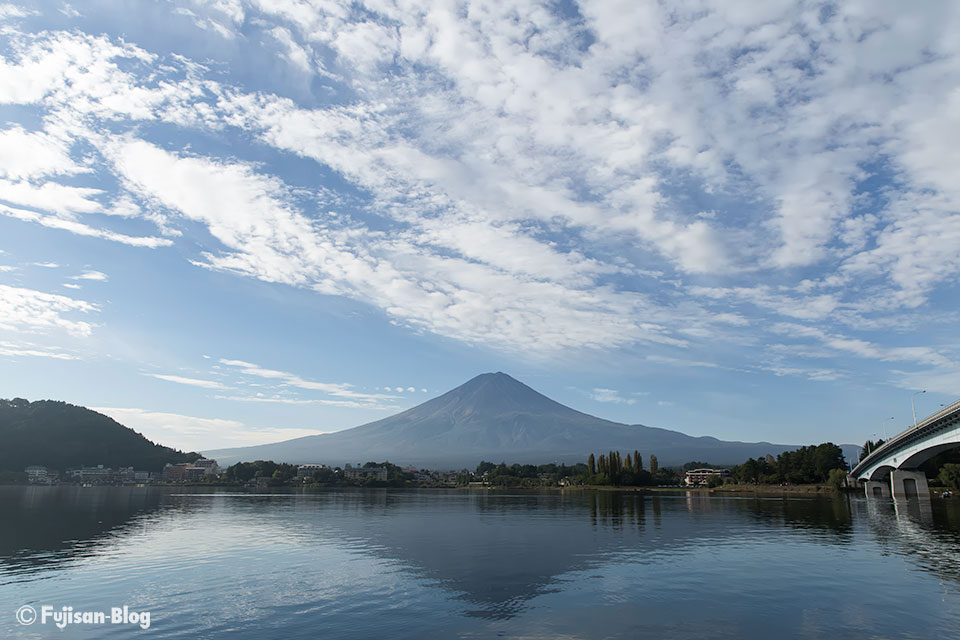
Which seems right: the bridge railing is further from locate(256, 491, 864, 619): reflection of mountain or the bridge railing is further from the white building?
the white building

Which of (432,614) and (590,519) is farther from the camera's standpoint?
(590,519)

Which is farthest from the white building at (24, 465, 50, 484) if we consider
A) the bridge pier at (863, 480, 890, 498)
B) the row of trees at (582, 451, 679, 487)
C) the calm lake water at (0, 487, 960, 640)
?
the bridge pier at (863, 480, 890, 498)

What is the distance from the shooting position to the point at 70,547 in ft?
129

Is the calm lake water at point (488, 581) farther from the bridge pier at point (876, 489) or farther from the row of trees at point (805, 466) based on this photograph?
the row of trees at point (805, 466)

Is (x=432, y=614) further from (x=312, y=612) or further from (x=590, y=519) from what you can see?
(x=590, y=519)

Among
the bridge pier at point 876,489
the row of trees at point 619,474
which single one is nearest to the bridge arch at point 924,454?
the bridge pier at point 876,489

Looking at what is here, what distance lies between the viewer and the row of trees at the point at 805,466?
151m

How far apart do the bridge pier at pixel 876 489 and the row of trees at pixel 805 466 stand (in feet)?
77.9

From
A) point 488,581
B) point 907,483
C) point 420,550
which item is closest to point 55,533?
point 420,550

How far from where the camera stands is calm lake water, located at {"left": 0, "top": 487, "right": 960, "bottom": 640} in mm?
20453

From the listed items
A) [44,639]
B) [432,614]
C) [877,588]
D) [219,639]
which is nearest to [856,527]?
[877,588]

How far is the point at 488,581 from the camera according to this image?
92.6 ft

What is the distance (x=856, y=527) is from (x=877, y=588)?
35.6 metres

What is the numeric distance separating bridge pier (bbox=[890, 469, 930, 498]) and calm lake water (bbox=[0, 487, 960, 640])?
63.0 metres
